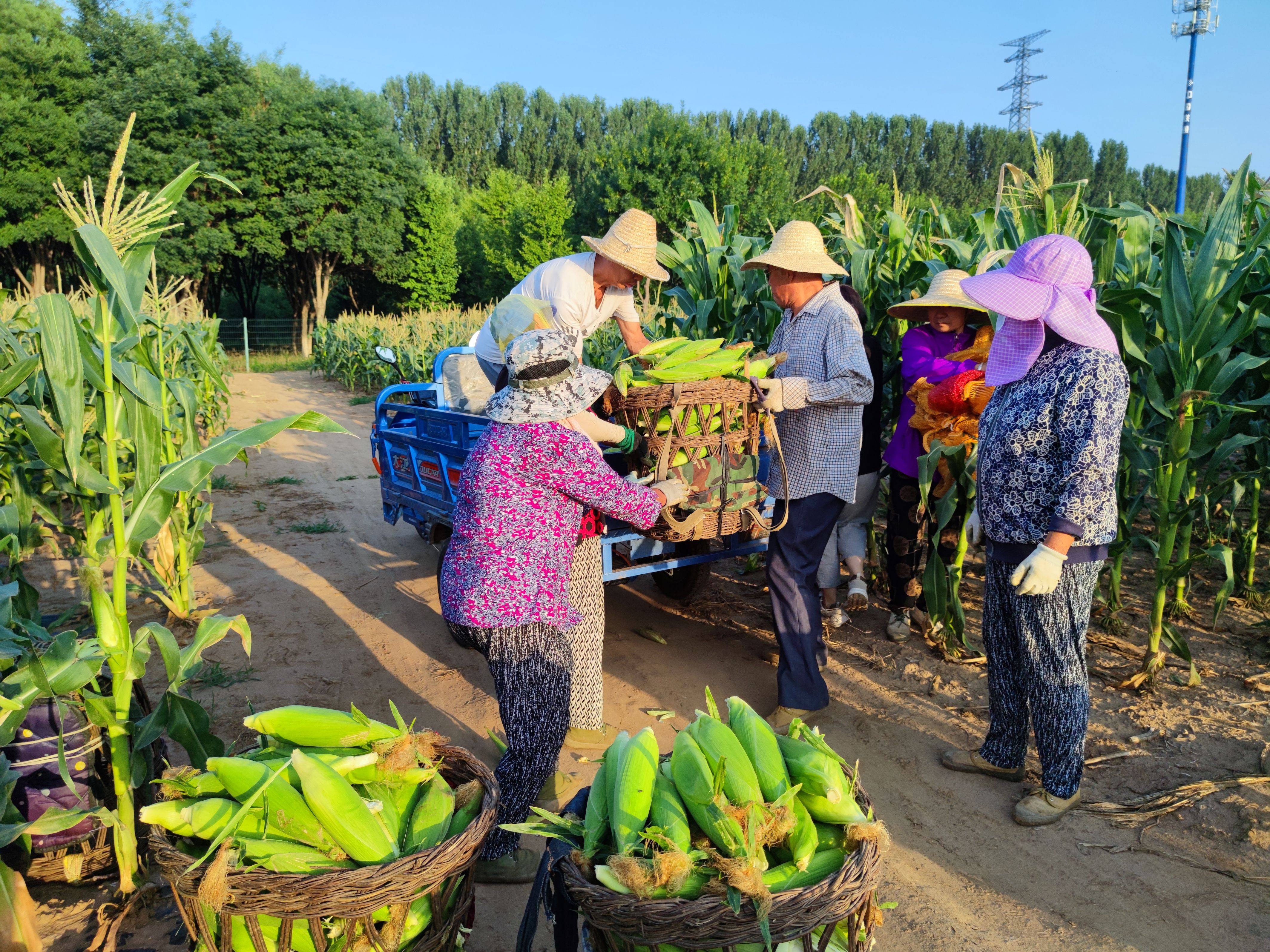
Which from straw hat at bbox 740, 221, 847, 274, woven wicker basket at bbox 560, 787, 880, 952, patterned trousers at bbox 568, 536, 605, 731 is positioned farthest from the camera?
straw hat at bbox 740, 221, 847, 274

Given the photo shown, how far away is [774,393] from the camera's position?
3.56 m

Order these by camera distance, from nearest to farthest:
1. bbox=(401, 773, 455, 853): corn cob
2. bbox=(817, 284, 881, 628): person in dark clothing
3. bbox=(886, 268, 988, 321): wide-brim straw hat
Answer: bbox=(401, 773, 455, 853): corn cob
bbox=(886, 268, 988, 321): wide-brim straw hat
bbox=(817, 284, 881, 628): person in dark clothing

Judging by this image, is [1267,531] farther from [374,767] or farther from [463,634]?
[374,767]

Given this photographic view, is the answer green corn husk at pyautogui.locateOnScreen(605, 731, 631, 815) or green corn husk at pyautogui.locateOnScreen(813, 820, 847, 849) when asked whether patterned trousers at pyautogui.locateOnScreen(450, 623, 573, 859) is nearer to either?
green corn husk at pyautogui.locateOnScreen(605, 731, 631, 815)

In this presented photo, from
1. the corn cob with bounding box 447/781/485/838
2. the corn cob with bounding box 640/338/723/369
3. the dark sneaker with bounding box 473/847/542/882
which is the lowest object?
the dark sneaker with bounding box 473/847/542/882

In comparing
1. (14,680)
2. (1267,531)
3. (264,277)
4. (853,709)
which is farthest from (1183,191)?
(264,277)

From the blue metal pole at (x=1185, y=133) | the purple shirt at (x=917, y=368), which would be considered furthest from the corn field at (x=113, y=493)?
the blue metal pole at (x=1185, y=133)

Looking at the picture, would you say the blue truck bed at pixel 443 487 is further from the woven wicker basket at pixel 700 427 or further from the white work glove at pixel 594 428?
the white work glove at pixel 594 428

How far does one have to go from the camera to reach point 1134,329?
3.87 m

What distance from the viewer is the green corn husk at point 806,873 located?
5.63ft

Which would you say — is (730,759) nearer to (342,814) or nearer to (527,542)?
(342,814)

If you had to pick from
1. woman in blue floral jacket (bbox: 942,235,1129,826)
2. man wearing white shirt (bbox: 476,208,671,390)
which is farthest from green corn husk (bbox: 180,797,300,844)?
woman in blue floral jacket (bbox: 942,235,1129,826)

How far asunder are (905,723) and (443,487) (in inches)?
122

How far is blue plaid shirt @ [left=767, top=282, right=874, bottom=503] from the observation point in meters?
3.70
